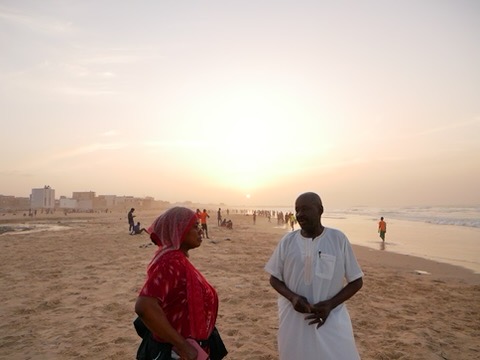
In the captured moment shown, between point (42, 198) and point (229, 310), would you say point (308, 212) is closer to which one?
point (229, 310)

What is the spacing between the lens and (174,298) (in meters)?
2.05

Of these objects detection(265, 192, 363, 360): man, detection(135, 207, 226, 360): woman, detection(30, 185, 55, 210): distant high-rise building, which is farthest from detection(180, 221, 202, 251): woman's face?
detection(30, 185, 55, 210): distant high-rise building

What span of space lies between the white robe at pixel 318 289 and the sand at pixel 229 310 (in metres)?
2.15

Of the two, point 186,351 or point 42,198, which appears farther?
point 42,198

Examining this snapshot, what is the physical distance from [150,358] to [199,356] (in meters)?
0.35

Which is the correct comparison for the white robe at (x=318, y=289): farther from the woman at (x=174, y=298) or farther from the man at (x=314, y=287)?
the woman at (x=174, y=298)

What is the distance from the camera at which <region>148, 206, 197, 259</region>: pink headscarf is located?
2.23 m

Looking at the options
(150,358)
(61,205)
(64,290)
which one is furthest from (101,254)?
(61,205)

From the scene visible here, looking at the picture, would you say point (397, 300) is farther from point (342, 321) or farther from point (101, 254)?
point (101, 254)

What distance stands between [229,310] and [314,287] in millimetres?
4201

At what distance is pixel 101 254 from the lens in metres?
13.2

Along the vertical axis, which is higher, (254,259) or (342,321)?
(342,321)

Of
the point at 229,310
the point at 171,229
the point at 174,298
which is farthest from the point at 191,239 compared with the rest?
the point at 229,310

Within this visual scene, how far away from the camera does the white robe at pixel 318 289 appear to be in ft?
8.59
